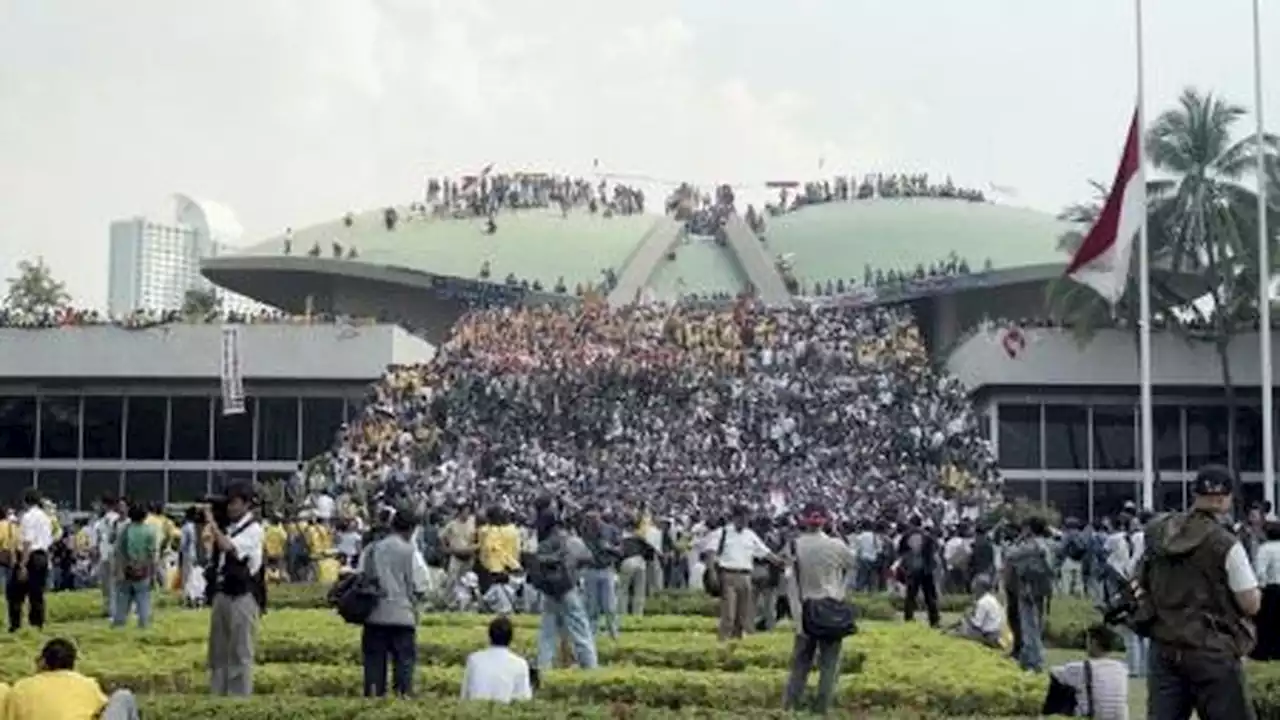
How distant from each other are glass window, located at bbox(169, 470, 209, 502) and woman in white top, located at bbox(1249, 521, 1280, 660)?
31033 mm

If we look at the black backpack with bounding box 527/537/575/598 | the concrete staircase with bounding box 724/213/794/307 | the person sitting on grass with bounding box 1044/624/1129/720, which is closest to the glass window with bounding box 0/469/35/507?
the concrete staircase with bounding box 724/213/794/307

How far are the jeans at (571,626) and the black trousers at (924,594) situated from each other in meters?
7.09

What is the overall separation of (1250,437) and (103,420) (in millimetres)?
25266

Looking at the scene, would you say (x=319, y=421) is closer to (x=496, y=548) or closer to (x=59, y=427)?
(x=59, y=427)

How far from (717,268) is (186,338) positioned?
17886 mm

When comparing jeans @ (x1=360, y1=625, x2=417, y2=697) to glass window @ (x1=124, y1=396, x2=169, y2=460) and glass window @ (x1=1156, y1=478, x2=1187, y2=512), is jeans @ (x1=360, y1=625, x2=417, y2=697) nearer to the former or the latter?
glass window @ (x1=1156, y1=478, x2=1187, y2=512)

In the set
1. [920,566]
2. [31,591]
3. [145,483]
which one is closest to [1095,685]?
[920,566]

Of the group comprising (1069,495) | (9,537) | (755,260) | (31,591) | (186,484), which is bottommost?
(31,591)

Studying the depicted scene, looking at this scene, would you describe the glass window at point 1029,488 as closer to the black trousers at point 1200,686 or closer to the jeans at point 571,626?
the jeans at point 571,626

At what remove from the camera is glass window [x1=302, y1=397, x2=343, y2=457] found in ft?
137

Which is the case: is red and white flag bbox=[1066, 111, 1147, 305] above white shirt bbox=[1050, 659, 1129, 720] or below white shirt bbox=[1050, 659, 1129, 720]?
above

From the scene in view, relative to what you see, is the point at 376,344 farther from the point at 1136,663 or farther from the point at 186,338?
the point at 1136,663

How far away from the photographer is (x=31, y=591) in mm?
17344

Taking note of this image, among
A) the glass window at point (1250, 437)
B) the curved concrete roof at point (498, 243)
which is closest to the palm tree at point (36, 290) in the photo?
the curved concrete roof at point (498, 243)
